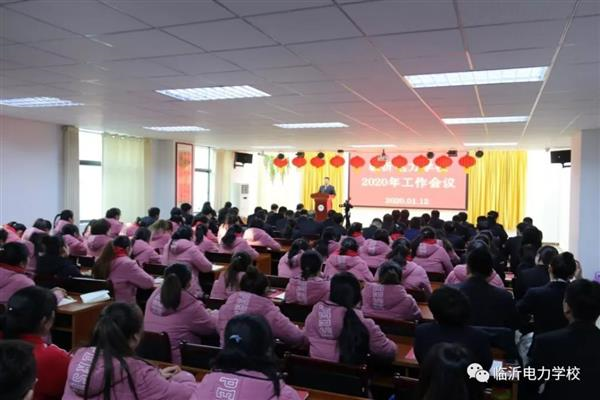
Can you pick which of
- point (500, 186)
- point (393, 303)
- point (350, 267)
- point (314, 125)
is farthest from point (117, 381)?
point (500, 186)

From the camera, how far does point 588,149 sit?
7.82 metres

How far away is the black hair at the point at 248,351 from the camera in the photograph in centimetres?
159

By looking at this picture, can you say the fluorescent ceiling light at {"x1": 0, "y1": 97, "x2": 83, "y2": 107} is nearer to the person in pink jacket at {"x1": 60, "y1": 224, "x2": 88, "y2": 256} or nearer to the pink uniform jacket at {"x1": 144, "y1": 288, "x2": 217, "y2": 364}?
the person in pink jacket at {"x1": 60, "y1": 224, "x2": 88, "y2": 256}

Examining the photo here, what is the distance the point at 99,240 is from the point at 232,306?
134 inches

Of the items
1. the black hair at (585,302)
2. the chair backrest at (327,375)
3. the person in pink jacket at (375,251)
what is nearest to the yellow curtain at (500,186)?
the person in pink jacket at (375,251)

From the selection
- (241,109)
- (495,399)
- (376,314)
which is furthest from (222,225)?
(495,399)

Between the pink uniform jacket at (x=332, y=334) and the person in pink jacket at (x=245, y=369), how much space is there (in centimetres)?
88

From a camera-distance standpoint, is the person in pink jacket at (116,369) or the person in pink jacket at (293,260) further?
the person in pink jacket at (293,260)

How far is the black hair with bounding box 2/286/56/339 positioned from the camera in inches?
73.3

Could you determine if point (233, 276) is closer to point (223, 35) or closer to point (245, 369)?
point (223, 35)

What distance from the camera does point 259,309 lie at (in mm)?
2664

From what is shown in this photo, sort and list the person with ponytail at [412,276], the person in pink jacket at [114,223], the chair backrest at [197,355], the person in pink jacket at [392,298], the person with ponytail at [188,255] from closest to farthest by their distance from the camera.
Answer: the chair backrest at [197,355] < the person in pink jacket at [392,298] < the person with ponytail at [412,276] < the person with ponytail at [188,255] < the person in pink jacket at [114,223]

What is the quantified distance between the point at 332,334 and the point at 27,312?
1.45 m

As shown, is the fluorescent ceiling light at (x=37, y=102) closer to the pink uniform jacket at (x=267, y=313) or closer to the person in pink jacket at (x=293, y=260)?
the person in pink jacket at (x=293, y=260)
